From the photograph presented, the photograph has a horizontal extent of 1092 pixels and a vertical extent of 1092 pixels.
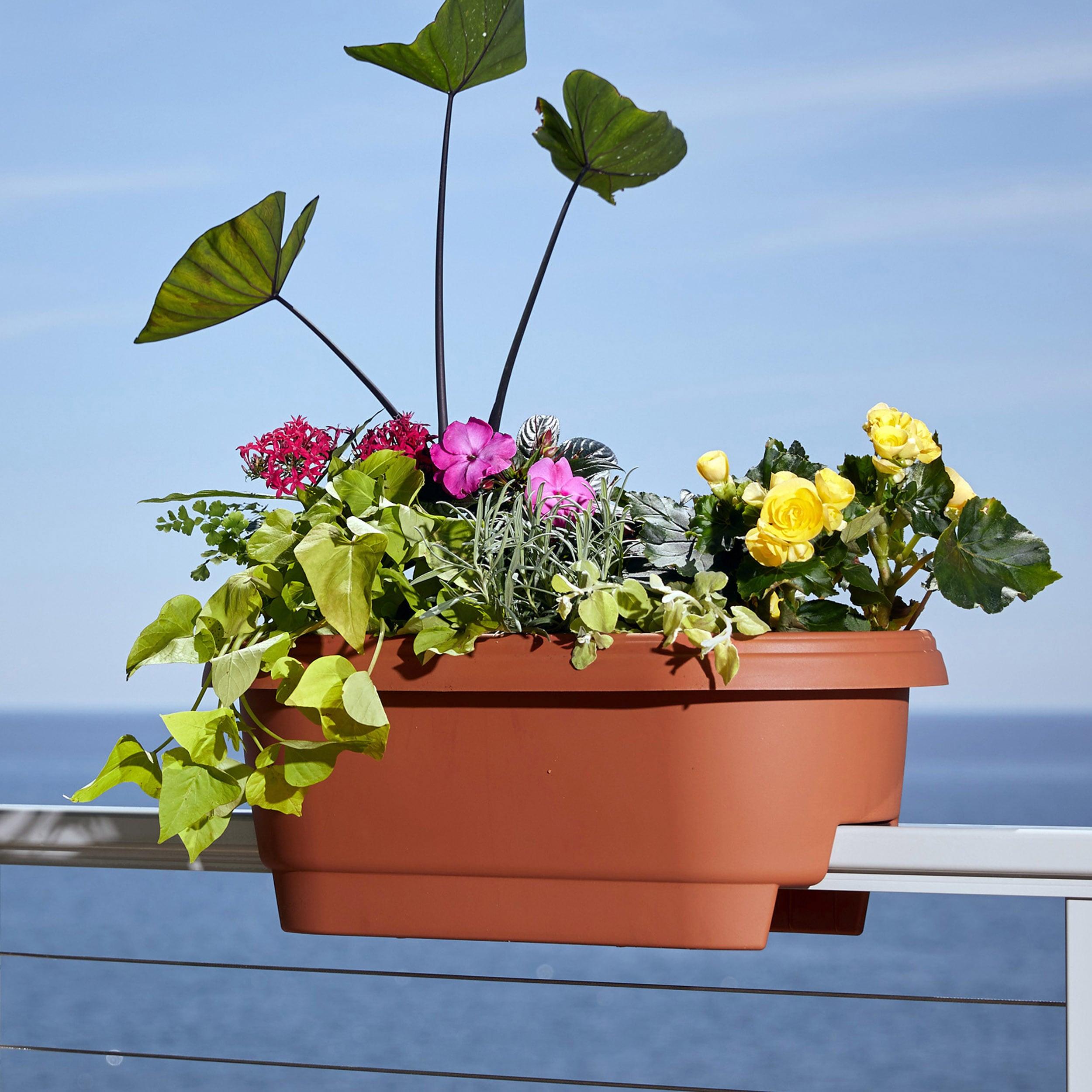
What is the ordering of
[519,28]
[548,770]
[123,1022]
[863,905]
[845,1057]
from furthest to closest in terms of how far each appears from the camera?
[845,1057] < [123,1022] < [519,28] < [863,905] < [548,770]

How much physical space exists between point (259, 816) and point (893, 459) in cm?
39

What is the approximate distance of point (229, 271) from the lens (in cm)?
72

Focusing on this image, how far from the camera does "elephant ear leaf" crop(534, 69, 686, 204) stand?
76 cm

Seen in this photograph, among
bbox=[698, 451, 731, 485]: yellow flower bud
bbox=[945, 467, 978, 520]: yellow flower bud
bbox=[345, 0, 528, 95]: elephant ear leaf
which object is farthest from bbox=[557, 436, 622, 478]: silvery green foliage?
bbox=[345, 0, 528, 95]: elephant ear leaf

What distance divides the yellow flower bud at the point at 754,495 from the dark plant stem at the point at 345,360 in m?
0.26

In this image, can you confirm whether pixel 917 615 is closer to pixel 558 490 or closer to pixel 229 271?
pixel 558 490

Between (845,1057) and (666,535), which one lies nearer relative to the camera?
(666,535)

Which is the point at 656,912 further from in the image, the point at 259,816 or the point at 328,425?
the point at 328,425

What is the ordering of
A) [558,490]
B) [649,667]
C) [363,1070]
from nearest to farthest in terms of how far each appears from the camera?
[649,667]
[558,490]
[363,1070]

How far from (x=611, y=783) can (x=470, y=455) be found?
23 centimetres

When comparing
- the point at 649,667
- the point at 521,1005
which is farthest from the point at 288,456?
the point at 521,1005

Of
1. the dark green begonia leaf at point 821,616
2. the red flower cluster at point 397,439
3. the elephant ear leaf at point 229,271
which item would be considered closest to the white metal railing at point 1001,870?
the dark green begonia leaf at point 821,616

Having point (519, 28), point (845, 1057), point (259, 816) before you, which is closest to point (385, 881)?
point (259, 816)

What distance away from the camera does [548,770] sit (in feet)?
1.66
